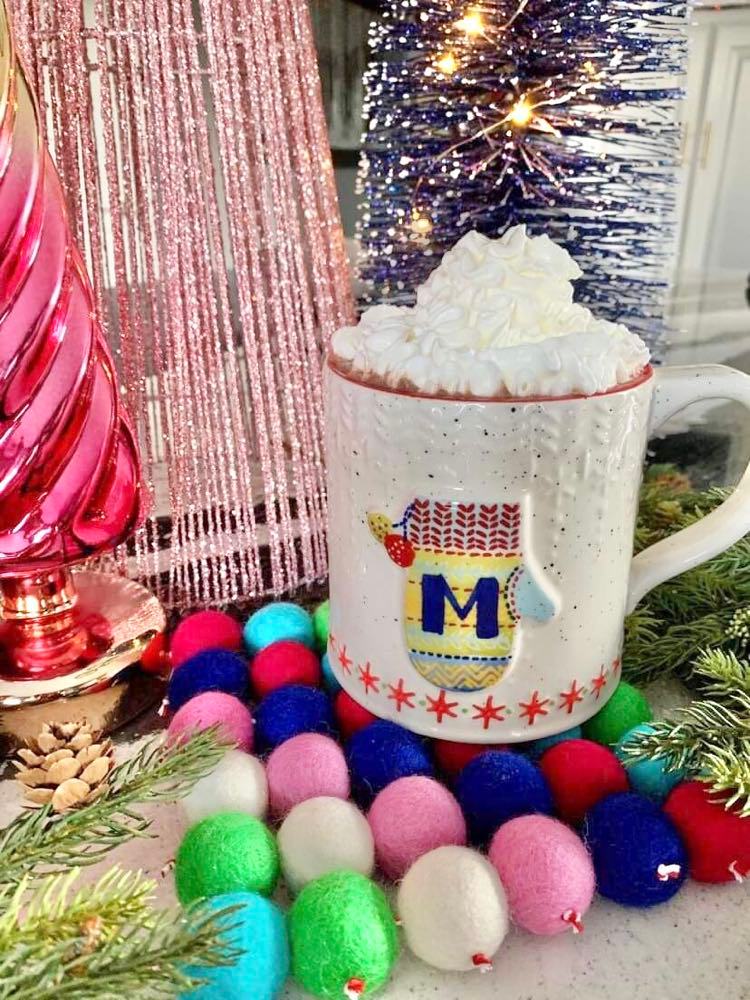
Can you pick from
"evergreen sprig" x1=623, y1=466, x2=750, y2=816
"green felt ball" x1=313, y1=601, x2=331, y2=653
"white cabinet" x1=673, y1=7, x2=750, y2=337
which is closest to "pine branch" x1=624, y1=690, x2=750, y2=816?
"evergreen sprig" x1=623, y1=466, x2=750, y2=816

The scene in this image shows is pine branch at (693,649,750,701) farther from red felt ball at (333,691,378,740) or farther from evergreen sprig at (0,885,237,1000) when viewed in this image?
evergreen sprig at (0,885,237,1000)

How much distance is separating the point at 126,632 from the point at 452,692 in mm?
238

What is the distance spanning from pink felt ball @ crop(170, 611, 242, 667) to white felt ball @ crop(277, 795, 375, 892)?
0.58 ft

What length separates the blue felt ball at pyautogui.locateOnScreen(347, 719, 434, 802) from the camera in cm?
42

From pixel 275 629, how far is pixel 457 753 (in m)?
0.16

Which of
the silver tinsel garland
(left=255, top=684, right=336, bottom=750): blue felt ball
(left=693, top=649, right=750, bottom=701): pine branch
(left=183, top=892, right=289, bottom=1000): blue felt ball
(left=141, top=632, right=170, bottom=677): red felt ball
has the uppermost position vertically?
the silver tinsel garland

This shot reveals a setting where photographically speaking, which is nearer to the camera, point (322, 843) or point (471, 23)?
point (322, 843)

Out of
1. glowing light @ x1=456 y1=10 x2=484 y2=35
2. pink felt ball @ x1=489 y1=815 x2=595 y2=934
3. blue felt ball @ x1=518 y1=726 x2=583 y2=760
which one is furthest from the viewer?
glowing light @ x1=456 y1=10 x2=484 y2=35

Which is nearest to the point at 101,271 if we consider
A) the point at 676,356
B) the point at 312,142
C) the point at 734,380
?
the point at 312,142

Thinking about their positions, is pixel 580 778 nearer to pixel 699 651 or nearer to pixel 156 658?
pixel 699 651

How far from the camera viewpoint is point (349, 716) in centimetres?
47

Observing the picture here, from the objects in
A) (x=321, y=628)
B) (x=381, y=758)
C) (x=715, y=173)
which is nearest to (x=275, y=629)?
(x=321, y=628)

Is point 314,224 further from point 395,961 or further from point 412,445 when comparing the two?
point 395,961

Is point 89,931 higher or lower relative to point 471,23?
lower
